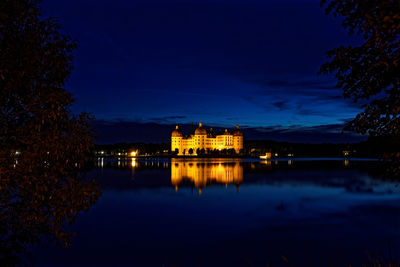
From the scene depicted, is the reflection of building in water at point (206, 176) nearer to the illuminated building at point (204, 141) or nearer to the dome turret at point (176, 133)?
the illuminated building at point (204, 141)

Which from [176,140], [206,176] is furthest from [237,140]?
[206,176]

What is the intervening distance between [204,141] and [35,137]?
157291mm

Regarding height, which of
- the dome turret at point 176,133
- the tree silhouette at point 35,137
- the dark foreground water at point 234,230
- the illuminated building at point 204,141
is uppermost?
the dome turret at point 176,133

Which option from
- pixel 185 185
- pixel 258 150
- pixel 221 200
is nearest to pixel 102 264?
pixel 221 200

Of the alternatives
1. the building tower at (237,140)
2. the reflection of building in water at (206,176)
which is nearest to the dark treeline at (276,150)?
the building tower at (237,140)

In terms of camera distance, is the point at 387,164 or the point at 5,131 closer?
the point at 387,164

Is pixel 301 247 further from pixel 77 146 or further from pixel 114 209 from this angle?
pixel 114 209

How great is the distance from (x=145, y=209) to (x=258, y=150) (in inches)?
6130

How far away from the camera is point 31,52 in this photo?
5.19 metres

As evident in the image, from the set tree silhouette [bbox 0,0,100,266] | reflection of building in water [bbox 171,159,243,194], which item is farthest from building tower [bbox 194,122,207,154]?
tree silhouette [bbox 0,0,100,266]

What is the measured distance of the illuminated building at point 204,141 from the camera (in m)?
162

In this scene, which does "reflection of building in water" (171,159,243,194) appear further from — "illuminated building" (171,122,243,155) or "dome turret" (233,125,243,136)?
"dome turret" (233,125,243,136)

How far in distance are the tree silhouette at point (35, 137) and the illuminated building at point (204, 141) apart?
153m

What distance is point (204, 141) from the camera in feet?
533
